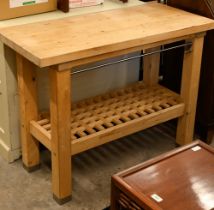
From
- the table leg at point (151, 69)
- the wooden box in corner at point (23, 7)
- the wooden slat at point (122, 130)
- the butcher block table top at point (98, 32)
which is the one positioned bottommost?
the wooden slat at point (122, 130)

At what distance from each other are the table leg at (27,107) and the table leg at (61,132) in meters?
0.27

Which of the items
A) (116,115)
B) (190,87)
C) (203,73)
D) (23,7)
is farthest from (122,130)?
(23,7)

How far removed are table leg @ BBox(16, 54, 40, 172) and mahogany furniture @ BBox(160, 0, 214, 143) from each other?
3.21ft

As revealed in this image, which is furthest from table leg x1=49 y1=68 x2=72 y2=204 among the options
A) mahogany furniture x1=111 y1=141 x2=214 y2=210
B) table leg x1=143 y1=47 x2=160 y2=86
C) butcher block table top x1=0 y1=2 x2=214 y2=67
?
table leg x1=143 y1=47 x2=160 y2=86

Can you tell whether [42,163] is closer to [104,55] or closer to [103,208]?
[103,208]

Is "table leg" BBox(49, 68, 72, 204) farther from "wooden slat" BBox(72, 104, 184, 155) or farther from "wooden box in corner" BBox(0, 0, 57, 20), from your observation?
"wooden box in corner" BBox(0, 0, 57, 20)

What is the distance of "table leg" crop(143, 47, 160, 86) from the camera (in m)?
3.07

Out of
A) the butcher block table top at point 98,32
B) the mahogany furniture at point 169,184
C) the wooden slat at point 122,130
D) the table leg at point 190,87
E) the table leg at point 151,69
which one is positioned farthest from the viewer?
the table leg at point 151,69

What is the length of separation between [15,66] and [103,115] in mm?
547

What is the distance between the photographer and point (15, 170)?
8.96ft

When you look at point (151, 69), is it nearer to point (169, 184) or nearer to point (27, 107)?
point (27, 107)

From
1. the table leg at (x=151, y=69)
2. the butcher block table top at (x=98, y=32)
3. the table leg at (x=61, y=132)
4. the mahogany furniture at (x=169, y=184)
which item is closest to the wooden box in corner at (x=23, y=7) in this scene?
the butcher block table top at (x=98, y=32)

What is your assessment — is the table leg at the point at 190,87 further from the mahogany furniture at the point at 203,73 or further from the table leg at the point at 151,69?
the table leg at the point at 151,69

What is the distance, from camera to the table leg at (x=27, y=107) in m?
2.46
